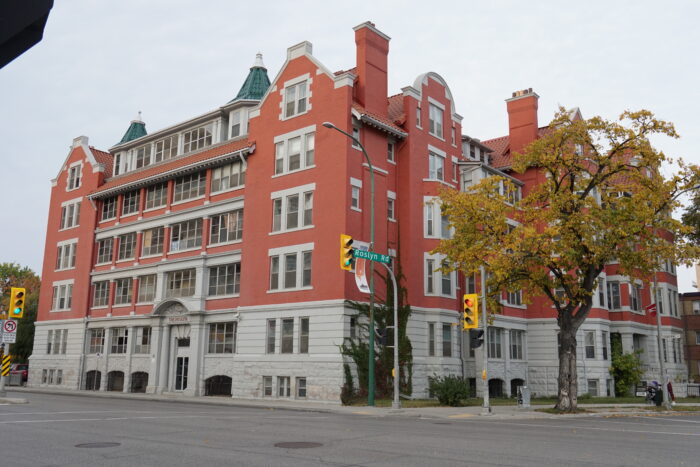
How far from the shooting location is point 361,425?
18219mm

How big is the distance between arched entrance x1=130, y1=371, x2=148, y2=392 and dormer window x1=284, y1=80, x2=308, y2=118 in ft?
67.9

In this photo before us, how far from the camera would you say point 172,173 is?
41594mm

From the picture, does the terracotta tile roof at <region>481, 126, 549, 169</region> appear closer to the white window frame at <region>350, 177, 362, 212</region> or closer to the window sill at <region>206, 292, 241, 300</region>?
the white window frame at <region>350, 177, 362, 212</region>

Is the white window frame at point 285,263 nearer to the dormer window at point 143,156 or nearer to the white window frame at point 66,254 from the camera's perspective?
the dormer window at point 143,156

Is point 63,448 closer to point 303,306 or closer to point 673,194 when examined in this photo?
point 303,306

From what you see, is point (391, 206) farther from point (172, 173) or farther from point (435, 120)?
point (172, 173)

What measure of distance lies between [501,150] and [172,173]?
24970 mm

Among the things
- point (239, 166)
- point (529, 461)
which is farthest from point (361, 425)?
point (239, 166)

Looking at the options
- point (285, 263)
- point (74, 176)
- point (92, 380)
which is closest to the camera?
point (285, 263)

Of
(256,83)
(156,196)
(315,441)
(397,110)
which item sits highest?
(256,83)

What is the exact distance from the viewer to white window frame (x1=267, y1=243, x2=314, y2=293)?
33125 millimetres

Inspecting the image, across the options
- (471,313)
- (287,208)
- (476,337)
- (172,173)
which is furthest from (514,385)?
(172,173)

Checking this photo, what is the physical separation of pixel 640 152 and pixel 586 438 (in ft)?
49.3

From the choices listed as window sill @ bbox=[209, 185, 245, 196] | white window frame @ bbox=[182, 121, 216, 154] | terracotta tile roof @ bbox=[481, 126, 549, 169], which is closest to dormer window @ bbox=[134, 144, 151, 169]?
white window frame @ bbox=[182, 121, 216, 154]
